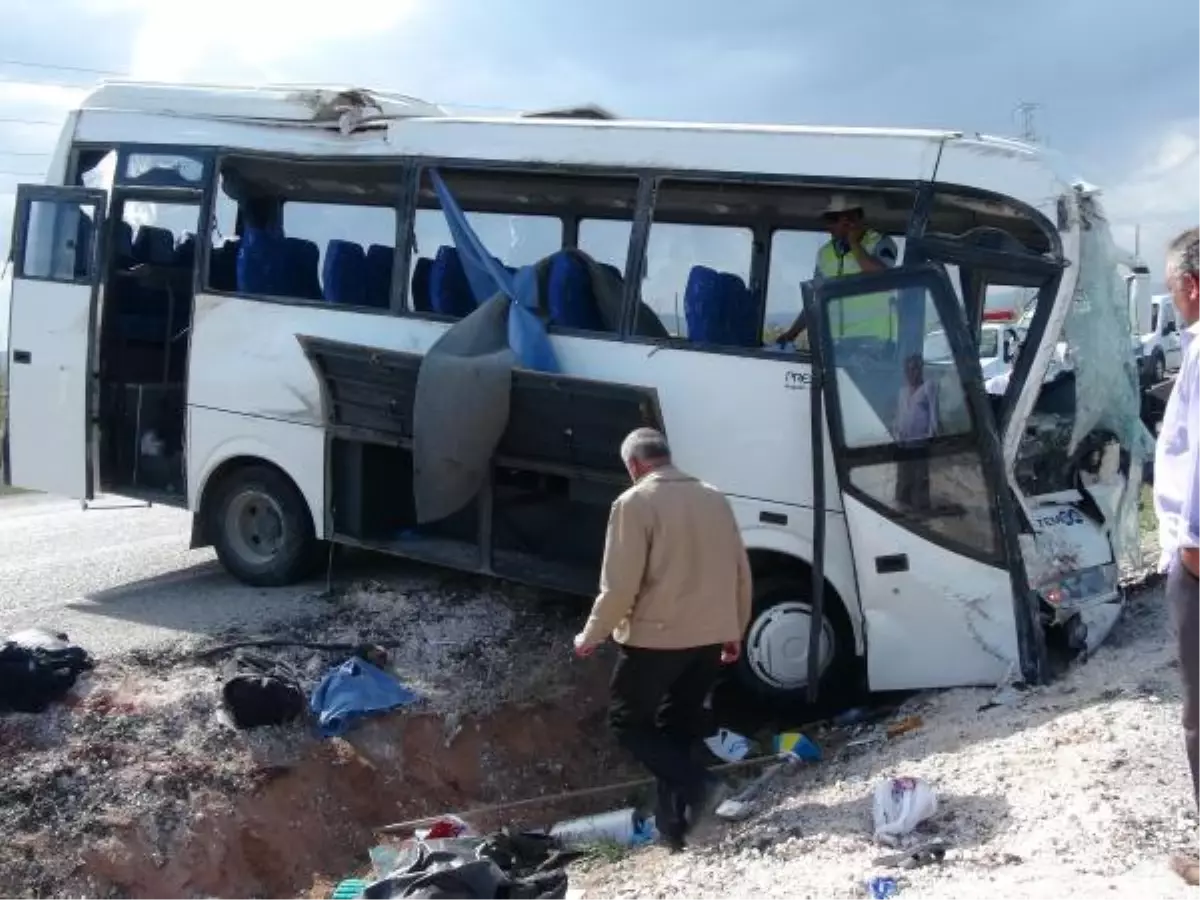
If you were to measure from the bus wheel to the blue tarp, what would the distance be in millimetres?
1950

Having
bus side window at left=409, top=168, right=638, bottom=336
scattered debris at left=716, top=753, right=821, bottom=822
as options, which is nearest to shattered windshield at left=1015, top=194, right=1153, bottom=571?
scattered debris at left=716, top=753, right=821, bottom=822

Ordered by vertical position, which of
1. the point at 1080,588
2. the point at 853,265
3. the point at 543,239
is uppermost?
the point at 543,239

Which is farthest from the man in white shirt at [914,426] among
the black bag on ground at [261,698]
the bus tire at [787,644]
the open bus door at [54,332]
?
the open bus door at [54,332]

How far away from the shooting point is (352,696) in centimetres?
749

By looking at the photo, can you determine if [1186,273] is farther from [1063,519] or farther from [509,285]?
[509,285]

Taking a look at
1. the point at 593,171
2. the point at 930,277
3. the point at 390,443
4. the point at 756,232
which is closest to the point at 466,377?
the point at 390,443

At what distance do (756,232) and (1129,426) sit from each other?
2.36 metres

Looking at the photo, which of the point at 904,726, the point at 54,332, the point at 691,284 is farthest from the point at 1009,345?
the point at 54,332

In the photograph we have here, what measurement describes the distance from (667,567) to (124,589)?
5481 mm

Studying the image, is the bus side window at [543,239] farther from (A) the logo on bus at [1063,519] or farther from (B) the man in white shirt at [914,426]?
(A) the logo on bus at [1063,519]

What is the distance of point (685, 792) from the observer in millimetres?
6000

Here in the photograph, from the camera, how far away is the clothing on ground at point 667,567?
5.76 metres

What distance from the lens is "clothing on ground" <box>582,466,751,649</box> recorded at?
18.9ft

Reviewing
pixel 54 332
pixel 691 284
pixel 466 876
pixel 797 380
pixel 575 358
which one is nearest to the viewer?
pixel 466 876
